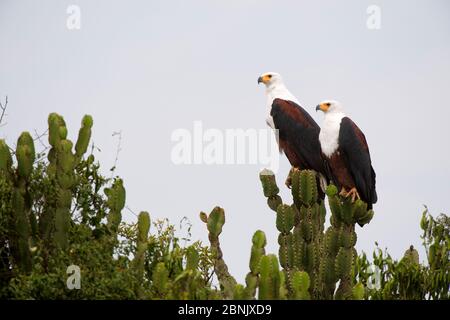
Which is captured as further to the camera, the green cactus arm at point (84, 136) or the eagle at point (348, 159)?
the eagle at point (348, 159)

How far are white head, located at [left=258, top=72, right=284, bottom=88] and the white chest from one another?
2193 mm

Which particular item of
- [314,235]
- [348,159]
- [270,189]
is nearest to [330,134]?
[348,159]

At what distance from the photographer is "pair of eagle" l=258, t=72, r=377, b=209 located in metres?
17.5

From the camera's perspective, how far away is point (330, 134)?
1781 centimetres

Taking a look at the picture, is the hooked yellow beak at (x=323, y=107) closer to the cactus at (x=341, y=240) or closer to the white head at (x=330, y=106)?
the white head at (x=330, y=106)

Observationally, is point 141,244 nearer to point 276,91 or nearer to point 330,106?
point 330,106

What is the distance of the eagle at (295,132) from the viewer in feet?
62.4

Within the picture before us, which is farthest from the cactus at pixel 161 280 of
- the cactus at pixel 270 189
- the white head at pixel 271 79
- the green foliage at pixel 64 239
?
the white head at pixel 271 79

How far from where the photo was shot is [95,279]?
15.3 metres

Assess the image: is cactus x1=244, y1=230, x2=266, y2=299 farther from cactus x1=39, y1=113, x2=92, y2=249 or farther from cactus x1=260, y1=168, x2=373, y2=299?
cactus x1=39, y1=113, x2=92, y2=249

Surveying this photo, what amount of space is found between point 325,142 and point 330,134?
154 mm
